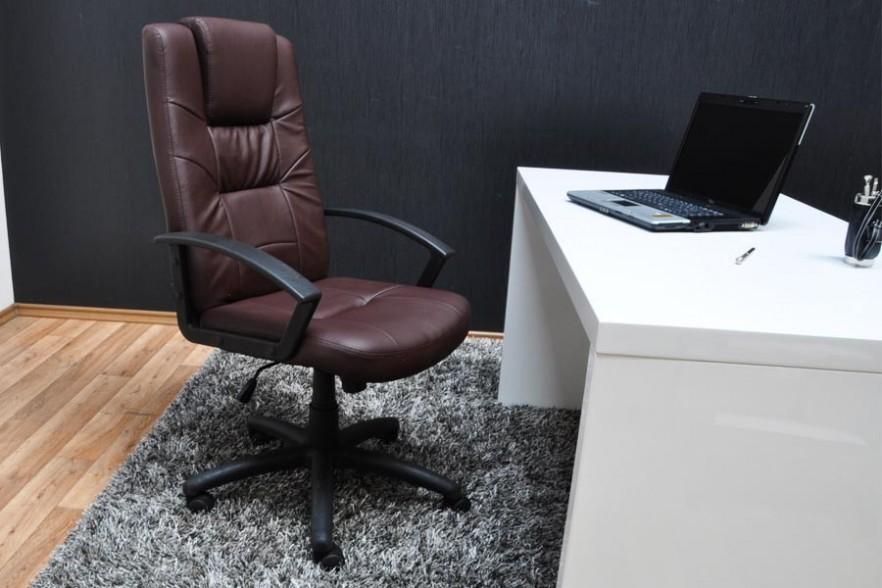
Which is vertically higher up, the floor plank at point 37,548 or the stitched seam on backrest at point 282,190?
the stitched seam on backrest at point 282,190

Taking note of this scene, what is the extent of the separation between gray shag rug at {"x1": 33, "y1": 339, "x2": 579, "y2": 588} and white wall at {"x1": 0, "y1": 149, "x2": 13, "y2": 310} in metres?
1.07

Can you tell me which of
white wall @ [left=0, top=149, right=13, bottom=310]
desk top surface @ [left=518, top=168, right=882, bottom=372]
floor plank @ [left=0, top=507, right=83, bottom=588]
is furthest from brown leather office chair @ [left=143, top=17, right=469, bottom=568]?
white wall @ [left=0, top=149, right=13, bottom=310]

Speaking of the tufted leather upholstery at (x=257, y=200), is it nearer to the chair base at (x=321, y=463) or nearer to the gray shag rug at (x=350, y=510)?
the chair base at (x=321, y=463)

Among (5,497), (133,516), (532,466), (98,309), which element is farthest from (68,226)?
(532,466)

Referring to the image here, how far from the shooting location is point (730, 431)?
3.11 ft

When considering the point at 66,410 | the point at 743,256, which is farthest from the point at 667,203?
the point at 66,410

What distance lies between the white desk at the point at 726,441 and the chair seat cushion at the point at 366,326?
0.57 m

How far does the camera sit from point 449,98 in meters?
2.72

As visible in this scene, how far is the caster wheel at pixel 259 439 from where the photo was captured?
2.07 meters

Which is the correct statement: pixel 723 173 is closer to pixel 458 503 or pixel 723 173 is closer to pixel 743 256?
pixel 743 256

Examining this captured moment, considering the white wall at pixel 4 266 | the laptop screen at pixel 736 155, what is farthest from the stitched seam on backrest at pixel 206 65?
the white wall at pixel 4 266

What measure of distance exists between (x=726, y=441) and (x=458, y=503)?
985 millimetres

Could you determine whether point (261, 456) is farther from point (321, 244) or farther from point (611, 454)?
point (611, 454)

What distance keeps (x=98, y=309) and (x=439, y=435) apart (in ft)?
5.28
